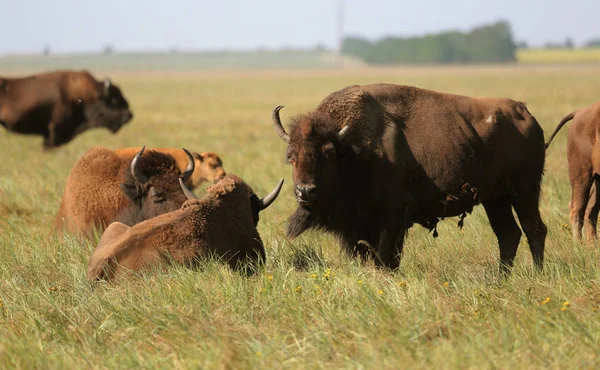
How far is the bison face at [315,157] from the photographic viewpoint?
7.38 meters

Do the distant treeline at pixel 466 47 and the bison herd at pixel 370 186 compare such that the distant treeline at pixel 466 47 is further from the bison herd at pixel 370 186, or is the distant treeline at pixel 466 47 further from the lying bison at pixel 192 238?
the lying bison at pixel 192 238

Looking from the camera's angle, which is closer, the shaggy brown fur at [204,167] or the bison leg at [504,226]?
the bison leg at [504,226]

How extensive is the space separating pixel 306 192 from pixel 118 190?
3084 millimetres

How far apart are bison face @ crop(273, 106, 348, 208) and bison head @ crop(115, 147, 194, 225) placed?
1852 mm

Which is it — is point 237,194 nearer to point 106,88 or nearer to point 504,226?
point 504,226

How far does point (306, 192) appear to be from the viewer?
7.32 m

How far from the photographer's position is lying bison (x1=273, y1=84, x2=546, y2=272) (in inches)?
297

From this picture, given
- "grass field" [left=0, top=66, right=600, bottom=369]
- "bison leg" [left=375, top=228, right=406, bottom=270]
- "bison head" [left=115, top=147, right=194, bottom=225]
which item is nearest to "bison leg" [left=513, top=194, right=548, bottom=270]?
"grass field" [left=0, top=66, right=600, bottom=369]

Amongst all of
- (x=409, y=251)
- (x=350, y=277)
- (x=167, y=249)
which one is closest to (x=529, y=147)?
(x=409, y=251)

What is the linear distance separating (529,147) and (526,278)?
6.31ft

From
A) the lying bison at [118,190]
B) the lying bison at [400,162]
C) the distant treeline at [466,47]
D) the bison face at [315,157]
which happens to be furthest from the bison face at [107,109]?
the distant treeline at [466,47]

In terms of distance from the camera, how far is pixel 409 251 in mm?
8445

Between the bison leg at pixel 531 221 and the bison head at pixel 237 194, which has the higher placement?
the bison head at pixel 237 194

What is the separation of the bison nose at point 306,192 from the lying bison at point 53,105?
1521 centimetres
